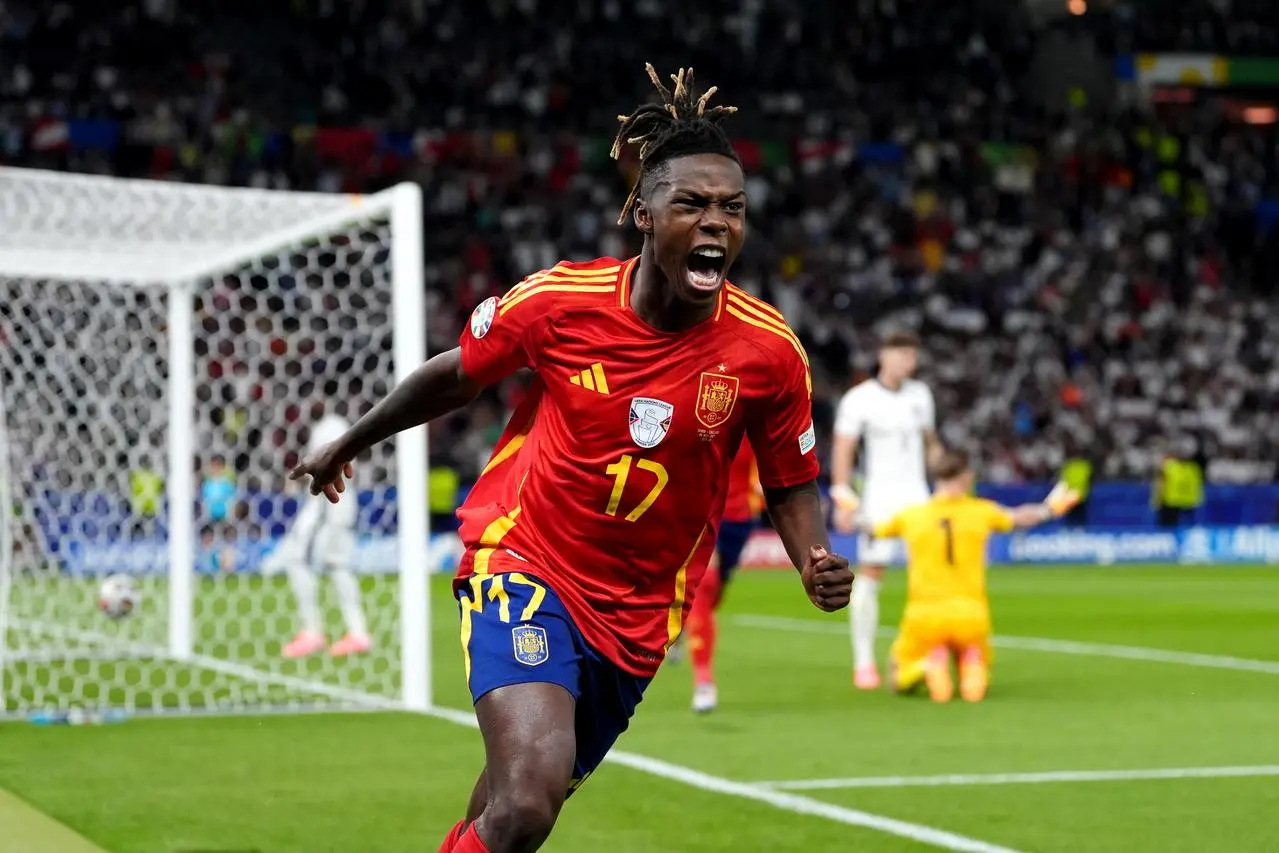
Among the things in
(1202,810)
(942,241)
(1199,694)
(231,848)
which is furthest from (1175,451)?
(231,848)

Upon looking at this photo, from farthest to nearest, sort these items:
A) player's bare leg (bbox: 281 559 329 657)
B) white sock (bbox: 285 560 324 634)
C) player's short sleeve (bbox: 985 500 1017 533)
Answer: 1. white sock (bbox: 285 560 324 634)
2. player's bare leg (bbox: 281 559 329 657)
3. player's short sleeve (bbox: 985 500 1017 533)

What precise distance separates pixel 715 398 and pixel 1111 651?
10.5 meters

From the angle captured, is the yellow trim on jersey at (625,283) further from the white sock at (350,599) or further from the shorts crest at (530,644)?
the white sock at (350,599)

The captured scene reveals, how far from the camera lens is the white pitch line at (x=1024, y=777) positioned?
7.61 metres

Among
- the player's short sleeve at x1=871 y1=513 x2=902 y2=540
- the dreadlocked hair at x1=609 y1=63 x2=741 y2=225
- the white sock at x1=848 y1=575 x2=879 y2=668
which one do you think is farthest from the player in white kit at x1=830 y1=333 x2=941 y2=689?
the dreadlocked hair at x1=609 y1=63 x2=741 y2=225

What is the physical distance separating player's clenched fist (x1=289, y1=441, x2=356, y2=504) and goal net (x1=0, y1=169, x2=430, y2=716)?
5084 millimetres

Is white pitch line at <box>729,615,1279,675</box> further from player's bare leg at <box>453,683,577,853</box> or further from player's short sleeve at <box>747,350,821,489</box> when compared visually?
player's bare leg at <box>453,683,577,853</box>

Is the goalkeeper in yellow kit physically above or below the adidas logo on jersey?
below

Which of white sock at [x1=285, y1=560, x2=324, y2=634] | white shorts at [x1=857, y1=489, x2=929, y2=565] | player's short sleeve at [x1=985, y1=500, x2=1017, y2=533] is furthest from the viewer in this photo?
white sock at [x1=285, y1=560, x2=324, y2=634]

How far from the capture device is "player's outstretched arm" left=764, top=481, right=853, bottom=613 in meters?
4.16

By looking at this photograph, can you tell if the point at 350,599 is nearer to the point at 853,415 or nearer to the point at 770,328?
the point at 853,415

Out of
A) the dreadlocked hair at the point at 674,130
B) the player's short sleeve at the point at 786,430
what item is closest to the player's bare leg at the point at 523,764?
the player's short sleeve at the point at 786,430

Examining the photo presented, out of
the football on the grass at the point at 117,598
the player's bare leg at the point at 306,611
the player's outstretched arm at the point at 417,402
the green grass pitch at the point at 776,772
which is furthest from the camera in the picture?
the player's bare leg at the point at 306,611

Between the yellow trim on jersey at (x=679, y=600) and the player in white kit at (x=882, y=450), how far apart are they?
688cm
